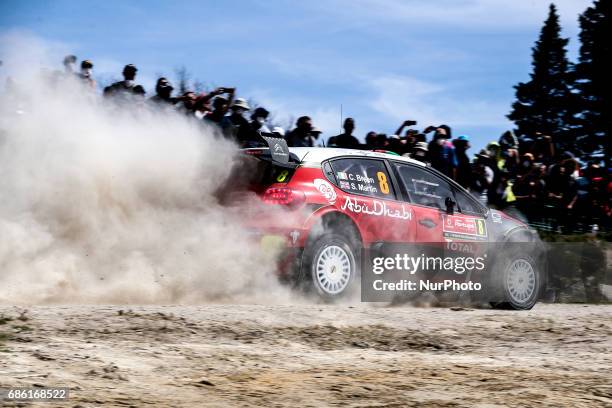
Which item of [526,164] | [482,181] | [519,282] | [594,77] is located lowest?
[519,282]

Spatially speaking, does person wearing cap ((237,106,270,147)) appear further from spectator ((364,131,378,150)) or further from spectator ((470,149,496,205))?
spectator ((470,149,496,205))

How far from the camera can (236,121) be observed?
10.8 metres

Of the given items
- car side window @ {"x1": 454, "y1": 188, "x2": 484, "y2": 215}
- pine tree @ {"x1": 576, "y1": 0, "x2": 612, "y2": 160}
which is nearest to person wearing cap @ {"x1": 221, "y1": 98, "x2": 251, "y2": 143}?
car side window @ {"x1": 454, "y1": 188, "x2": 484, "y2": 215}

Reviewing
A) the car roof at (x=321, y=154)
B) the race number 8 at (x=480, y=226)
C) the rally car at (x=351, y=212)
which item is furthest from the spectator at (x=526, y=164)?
the car roof at (x=321, y=154)

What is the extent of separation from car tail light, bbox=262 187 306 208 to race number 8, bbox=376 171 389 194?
1.16m

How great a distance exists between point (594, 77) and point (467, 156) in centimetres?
4021

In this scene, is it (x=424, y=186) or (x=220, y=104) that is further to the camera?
(x=220, y=104)

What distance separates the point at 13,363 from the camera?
17.6 ft

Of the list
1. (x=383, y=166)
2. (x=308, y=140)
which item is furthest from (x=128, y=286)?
(x=308, y=140)

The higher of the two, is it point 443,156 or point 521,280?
point 443,156

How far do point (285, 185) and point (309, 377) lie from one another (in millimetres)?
3608

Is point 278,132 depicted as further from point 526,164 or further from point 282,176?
point 526,164

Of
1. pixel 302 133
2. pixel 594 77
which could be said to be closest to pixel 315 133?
pixel 302 133

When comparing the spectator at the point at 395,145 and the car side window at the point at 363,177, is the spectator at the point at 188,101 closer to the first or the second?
the car side window at the point at 363,177
